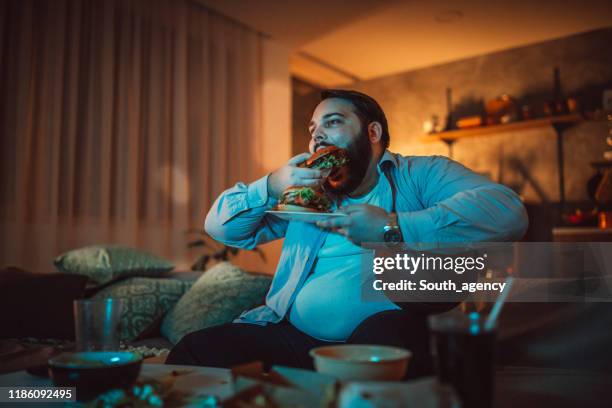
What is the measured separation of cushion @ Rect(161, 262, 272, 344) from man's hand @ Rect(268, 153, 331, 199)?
0.61 m

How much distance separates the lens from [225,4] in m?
3.48

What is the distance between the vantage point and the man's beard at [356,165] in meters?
1.26

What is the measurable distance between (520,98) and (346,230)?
4.08 meters

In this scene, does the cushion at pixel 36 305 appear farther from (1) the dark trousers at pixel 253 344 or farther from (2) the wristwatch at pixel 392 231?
(2) the wristwatch at pixel 392 231

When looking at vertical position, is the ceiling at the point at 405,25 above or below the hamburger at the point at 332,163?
above

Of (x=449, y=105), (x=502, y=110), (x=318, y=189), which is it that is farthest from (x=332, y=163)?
(x=449, y=105)

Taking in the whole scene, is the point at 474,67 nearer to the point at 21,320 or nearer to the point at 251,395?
the point at 21,320

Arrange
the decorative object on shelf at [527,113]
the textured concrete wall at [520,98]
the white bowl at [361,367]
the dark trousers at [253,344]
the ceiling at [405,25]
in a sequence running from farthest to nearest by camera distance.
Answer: the decorative object on shelf at [527,113] → the textured concrete wall at [520,98] → the ceiling at [405,25] → the dark trousers at [253,344] → the white bowl at [361,367]

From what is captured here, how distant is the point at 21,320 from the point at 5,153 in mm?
1166

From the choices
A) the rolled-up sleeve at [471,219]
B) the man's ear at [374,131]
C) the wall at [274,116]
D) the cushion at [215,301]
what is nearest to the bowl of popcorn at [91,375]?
the rolled-up sleeve at [471,219]

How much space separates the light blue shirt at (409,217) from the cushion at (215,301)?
39 cm

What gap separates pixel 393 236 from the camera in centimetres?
98

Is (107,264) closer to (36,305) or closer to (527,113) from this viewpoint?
(36,305)

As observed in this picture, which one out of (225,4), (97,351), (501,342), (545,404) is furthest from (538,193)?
(97,351)
